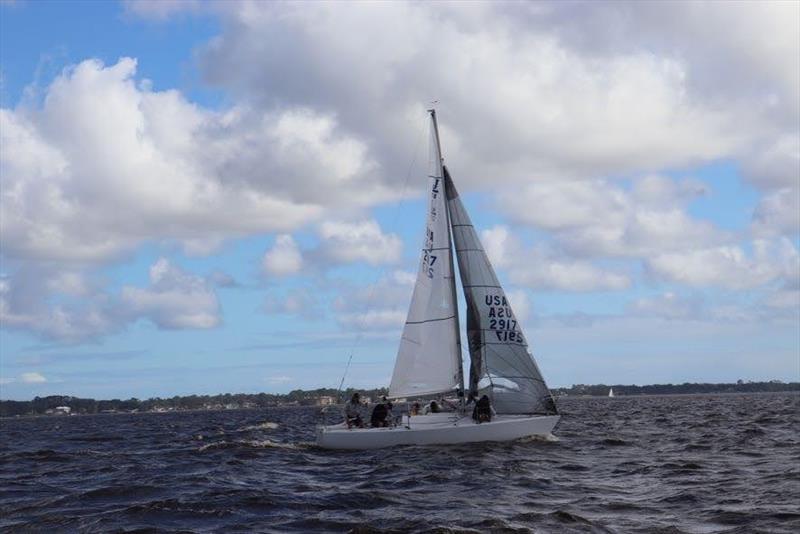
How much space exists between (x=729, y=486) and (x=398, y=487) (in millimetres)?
8381

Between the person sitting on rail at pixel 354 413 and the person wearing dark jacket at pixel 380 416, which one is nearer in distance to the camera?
the person wearing dark jacket at pixel 380 416

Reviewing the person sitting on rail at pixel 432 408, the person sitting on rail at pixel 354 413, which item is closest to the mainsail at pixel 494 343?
the person sitting on rail at pixel 432 408

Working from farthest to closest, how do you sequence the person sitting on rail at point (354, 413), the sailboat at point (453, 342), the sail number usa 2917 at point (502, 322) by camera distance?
1. the person sitting on rail at point (354, 413)
2. the sail number usa 2917 at point (502, 322)
3. the sailboat at point (453, 342)

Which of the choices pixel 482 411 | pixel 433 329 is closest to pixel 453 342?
pixel 433 329

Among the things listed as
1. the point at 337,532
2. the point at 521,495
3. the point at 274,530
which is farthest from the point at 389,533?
the point at 521,495

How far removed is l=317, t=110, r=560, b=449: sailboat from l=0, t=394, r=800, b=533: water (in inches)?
51.4

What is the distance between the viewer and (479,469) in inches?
1059

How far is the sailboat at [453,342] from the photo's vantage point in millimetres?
35219

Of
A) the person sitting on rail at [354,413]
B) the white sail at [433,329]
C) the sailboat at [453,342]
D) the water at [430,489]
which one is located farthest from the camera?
the person sitting on rail at [354,413]

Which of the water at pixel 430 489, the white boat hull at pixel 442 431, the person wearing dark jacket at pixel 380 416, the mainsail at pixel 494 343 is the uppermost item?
the mainsail at pixel 494 343

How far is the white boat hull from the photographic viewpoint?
3297cm

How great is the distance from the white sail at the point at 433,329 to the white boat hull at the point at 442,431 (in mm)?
1967

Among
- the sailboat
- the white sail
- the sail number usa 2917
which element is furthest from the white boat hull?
the sail number usa 2917

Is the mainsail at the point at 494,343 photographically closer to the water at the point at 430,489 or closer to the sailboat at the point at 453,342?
the sailboat at the point at 453,342
